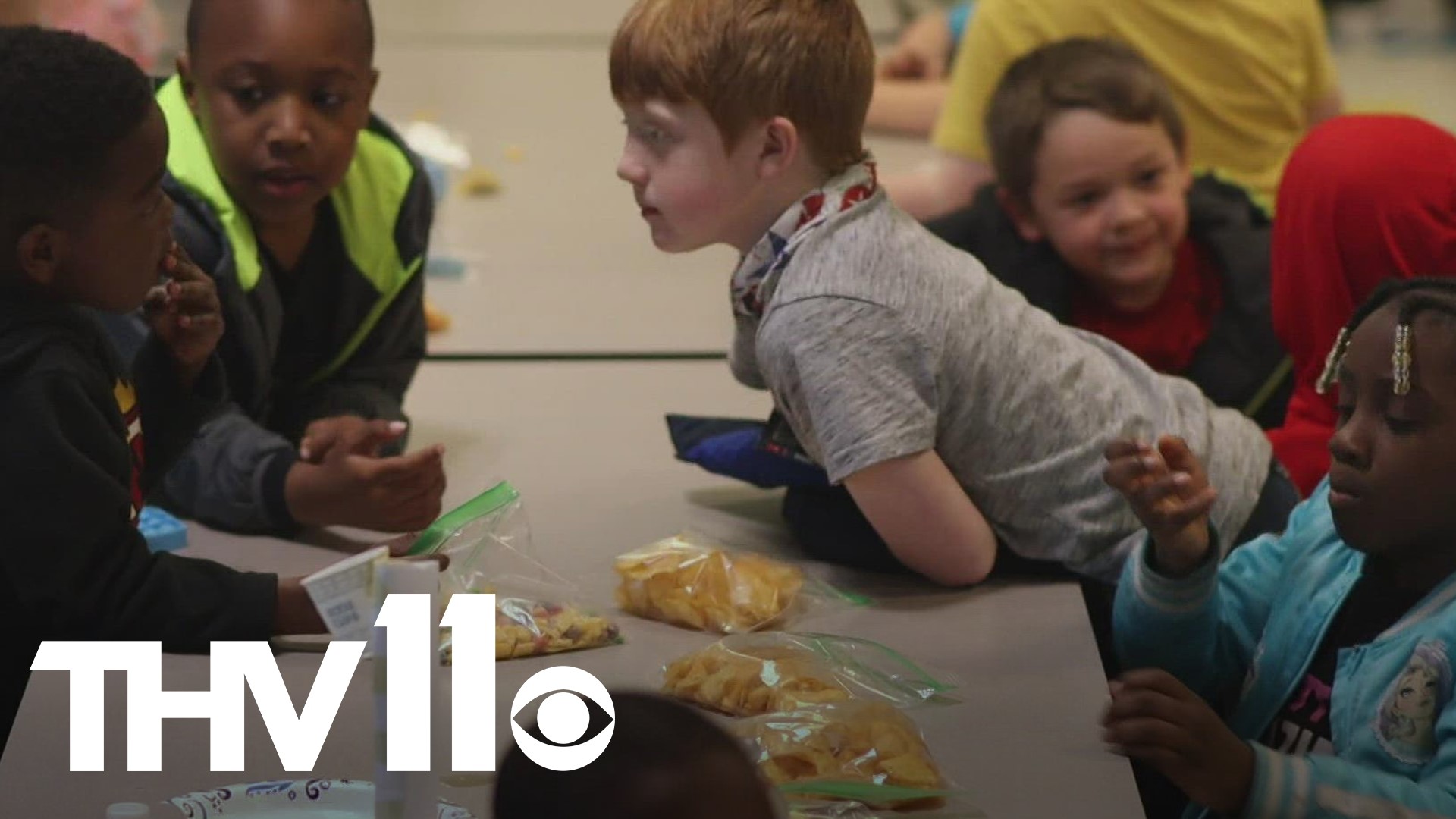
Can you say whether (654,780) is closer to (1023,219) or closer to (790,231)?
(790,231)

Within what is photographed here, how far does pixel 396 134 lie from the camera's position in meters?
2.02

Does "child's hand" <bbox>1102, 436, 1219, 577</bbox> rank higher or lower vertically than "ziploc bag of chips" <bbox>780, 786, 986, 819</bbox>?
higher

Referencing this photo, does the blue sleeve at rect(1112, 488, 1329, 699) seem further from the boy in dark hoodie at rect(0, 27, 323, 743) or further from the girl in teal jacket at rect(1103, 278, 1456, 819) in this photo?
the boy in dark hoodie at rect(0, 27, 323, 743)

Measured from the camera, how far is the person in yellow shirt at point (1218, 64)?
2.46m

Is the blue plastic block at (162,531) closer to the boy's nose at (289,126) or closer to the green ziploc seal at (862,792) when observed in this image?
the boy's nose at (289,126)

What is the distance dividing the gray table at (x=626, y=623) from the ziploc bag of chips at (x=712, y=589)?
0.02 metres

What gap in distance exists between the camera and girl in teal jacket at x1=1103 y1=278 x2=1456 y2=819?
1.20 meters

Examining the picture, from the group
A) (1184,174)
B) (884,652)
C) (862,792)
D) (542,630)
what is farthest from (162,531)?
(1184,174)

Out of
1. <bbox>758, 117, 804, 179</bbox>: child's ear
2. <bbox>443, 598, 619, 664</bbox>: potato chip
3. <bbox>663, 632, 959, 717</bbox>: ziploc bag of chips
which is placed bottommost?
<bbox>443, 598, 619, 664</bbox>: potato chip

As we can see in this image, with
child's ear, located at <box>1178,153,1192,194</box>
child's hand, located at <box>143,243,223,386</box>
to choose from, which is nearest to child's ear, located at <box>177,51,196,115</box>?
child's hand, located at <box>143,243,223,386</box>

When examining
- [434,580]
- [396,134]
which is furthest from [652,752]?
[396,134]

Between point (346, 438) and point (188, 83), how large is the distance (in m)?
0.39

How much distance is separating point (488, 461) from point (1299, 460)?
0.76m

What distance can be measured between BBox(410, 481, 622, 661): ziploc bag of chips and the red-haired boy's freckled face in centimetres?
26
